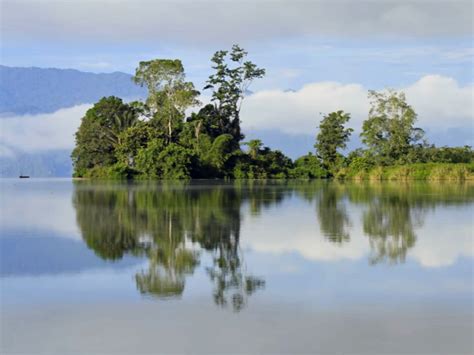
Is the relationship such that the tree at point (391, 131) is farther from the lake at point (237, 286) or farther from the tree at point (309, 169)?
Answer: the lake at point (237, 286)

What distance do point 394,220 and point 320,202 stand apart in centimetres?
725

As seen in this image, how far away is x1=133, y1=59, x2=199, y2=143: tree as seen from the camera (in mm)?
55969

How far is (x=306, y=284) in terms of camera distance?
8.50m

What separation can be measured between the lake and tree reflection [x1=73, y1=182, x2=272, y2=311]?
0.03 metres

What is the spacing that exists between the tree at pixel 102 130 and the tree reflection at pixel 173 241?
3796cm

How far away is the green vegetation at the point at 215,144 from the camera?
2127 inches

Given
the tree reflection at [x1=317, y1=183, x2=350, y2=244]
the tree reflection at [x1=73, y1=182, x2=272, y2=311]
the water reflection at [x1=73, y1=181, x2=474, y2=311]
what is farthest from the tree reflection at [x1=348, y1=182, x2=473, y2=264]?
the tree reflection at [x1=73, y1=182, x2=272, y2=311]

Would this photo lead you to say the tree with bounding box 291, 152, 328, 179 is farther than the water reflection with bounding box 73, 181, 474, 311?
Yes

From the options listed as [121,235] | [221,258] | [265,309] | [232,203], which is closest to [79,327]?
[265,309]

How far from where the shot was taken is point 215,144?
183 ft

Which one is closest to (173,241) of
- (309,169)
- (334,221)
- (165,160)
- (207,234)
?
(207,234)

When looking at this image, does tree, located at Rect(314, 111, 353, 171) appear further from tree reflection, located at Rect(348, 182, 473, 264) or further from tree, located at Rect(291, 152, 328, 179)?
tree reflection, located at Rect(348, 182, 473, 264)

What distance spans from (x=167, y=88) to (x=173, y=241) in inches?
1776

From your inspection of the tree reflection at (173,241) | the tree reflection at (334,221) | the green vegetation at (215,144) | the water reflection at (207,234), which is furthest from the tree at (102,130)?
the tree reflection at (334,221)
